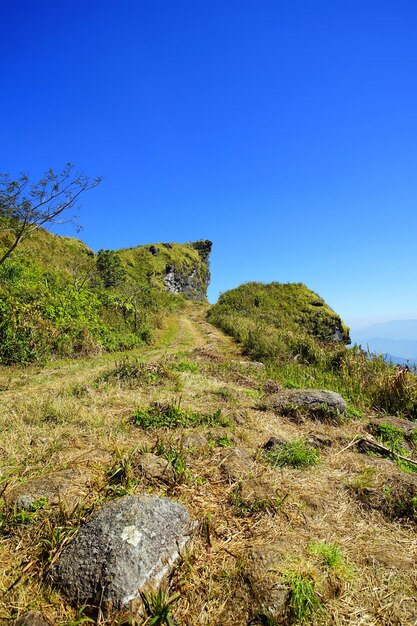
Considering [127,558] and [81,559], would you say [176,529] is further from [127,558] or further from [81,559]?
[81,559]

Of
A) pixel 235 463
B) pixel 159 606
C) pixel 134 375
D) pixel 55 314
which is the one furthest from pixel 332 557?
Result: pixel 55 314

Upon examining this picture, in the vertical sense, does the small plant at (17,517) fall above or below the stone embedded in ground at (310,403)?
below

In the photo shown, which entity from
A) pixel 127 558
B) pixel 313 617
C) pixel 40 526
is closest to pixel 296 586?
pixel 313 617

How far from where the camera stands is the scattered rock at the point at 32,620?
2330 mm

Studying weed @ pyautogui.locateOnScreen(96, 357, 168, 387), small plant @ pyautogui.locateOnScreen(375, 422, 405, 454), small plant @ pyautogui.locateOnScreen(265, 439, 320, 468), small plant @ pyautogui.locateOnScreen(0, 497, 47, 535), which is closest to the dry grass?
small plant @ pyautogui.locateOnScreen(0, 497, 47, 535)

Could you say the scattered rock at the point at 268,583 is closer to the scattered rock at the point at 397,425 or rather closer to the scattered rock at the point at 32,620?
the scattered rock at the point at 32,620

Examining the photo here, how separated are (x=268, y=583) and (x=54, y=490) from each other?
2.37m

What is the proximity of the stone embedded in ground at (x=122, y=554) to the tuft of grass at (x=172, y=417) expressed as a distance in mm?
2565

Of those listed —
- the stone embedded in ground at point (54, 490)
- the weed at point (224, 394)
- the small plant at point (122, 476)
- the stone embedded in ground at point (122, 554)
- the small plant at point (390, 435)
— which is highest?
the weed at point (224, 394)

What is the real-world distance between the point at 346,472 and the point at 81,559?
3639 mm

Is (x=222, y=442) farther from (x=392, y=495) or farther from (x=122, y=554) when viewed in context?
(x=122, y=554)

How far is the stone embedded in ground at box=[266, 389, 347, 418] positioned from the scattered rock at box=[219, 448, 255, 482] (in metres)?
2.65

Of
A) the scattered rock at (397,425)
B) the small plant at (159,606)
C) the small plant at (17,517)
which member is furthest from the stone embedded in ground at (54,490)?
the scattered rock at (397,425)

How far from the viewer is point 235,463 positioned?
4.50 meters
